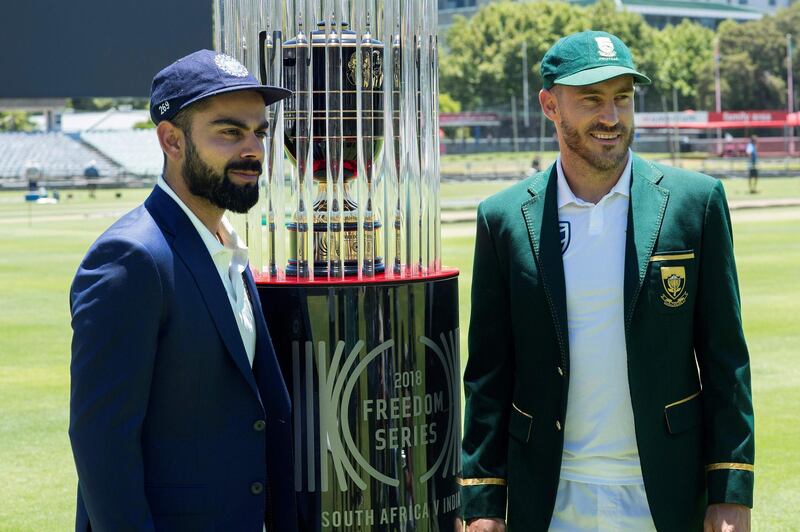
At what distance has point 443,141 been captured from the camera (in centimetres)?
9394

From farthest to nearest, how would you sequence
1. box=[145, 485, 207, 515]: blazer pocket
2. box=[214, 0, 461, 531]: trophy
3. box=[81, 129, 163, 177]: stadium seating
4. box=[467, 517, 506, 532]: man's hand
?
box=[81, 129, 163, 177]: stadium seating → box=[214, 0, 461, 531]: trophy → box=[467, 517, 506, 532]: man's hand → box=[145, 485, 207, 515]: blazer pocket

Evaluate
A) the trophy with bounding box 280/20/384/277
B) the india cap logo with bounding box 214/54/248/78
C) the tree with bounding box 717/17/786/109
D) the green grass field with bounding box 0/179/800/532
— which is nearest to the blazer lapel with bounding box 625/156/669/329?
the trophy with bounding box 280/20/384/277

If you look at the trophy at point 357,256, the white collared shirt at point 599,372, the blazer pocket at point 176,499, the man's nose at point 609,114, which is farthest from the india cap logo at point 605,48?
the blazer pocket at point 176,499

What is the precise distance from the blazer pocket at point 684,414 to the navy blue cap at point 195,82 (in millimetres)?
1411

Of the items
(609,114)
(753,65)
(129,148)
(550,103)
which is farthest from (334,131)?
(753,65)

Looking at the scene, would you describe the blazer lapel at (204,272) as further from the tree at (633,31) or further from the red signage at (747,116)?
the tree at (633,31)

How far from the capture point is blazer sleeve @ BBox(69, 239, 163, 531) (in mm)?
3219

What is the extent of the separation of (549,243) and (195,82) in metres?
1.10

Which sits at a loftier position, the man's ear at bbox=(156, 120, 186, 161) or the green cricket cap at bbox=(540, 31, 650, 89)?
the green cricket cap at bbox=(540, 31, 650, 89)

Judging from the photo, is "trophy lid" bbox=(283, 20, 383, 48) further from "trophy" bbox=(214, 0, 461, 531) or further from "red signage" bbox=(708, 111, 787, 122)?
"red signage" bbox=(708, 111, 787, 122)

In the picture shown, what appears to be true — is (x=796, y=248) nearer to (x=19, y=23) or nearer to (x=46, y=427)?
(x=19, y=23)

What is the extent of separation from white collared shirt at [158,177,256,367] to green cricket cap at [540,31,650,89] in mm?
1031

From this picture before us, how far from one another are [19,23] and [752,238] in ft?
42.6

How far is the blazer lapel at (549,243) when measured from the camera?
3.84 metres
